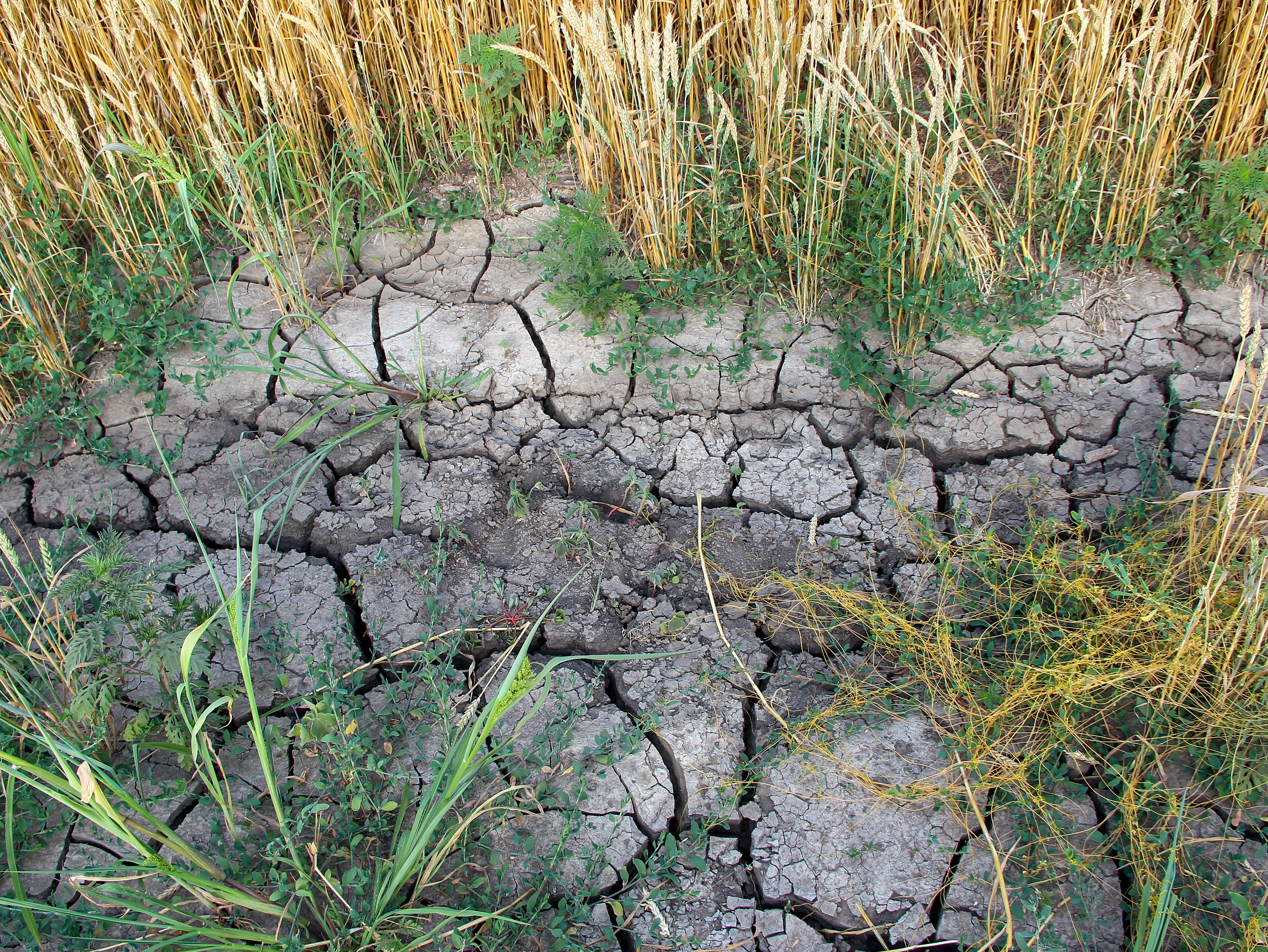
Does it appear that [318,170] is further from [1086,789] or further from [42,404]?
[1086,789]

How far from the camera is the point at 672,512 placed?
2.67 meters

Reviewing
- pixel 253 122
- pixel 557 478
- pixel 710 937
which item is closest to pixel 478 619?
pixel 557 478

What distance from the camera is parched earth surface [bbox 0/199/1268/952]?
6.48ft

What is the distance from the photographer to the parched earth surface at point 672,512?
1.97 metres

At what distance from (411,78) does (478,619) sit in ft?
7.44

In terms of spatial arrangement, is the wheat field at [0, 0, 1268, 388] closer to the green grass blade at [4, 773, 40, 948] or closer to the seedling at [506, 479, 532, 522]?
the seedling at [506, 479, 532, 522]

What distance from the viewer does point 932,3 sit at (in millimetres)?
3225

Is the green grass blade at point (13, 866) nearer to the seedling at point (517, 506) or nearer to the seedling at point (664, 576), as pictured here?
the seedling at point (517, 506)

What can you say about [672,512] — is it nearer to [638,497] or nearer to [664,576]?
[638,497]

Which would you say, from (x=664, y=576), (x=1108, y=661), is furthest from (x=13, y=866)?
(x=1108, y=661)

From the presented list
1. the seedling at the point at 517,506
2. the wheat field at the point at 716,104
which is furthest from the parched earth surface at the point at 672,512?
the wheat field at the point at 716,104

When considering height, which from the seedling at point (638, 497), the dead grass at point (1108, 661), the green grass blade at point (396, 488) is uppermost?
the green grass blade at point (396, 488)

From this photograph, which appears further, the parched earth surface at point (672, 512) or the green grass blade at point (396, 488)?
the green grass blade at point (396, 488)

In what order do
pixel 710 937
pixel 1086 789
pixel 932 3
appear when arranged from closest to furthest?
pixel 710 937 → pixel 1086 789 → pixel 932 3
